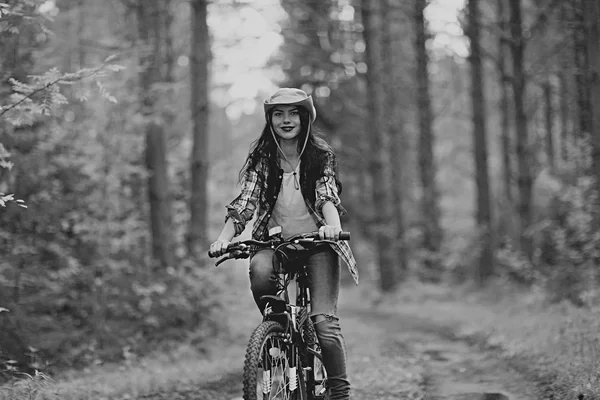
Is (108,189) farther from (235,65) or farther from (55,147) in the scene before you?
(235,65)

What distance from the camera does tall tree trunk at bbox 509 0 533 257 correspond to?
1452cm

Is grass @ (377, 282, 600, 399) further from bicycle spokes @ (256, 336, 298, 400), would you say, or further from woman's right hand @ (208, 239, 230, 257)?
woman's right hand @ (208, 239, 230, 257)

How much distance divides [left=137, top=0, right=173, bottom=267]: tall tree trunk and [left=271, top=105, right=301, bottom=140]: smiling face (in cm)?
691

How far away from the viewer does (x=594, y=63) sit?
384 inches

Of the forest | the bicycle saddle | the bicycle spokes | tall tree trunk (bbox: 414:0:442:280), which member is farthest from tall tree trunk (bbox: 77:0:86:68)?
tall tree trunk (bbox: 414:0:442:280)

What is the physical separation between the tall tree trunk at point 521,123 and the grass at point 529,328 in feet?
5.10

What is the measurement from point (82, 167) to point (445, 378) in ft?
23.2

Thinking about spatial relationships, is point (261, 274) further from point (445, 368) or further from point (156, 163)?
point (156, 163)

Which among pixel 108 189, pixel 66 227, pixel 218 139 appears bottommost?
pixel 66 227


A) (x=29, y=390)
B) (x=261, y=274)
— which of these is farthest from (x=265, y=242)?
(x=29, y=390)

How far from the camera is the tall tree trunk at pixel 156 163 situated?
1181 cm

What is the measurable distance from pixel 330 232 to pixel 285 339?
34.1 inches

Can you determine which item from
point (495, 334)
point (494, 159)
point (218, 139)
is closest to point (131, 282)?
point (495, 334)

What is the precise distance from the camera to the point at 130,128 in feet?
37.6
